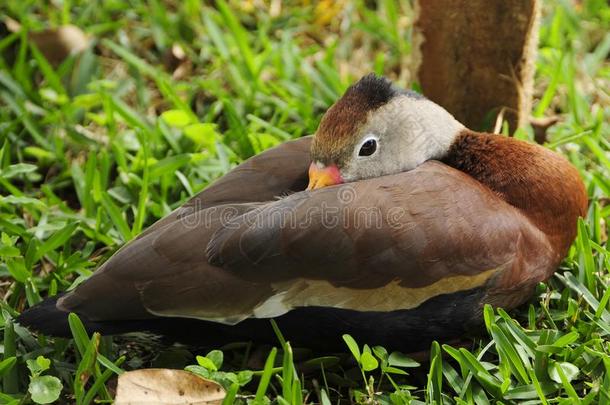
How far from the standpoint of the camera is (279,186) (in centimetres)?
302

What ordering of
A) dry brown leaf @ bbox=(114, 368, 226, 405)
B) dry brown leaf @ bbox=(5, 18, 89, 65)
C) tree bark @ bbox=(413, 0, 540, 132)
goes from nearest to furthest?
dry brown leaf @ bbox=(114, 368, 226, 405)
tree bark @ bbox=(413, 0, 540, 132)
dry brown leaf @ bbox=(5, 18, 89, 65)

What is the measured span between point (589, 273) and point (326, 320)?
99 cm

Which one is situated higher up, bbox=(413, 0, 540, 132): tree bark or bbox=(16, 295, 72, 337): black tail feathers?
bbox=(413, 0, 540, 132): tree bark

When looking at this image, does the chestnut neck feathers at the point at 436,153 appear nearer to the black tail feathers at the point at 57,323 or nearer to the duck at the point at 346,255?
the duck at the point at 346,255

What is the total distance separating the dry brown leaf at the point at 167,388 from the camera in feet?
8.41

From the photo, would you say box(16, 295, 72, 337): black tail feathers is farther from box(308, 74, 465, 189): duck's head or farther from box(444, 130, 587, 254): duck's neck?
box(444, 130, 587, 254): duck's neck

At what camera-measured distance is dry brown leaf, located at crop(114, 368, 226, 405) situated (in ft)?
8.41

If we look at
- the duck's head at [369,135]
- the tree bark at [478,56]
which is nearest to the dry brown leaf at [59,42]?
the tree bark at [478,56]

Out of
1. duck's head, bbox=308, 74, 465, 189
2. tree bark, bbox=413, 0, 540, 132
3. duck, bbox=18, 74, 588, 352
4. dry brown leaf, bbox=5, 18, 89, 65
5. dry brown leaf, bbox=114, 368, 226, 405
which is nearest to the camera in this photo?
dry brown leaf, bbox=114, 368, 226, 405

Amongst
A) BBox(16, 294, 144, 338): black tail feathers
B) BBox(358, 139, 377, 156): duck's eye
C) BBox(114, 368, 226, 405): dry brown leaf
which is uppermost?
BBox(358, 139, 377, 156): duck's eye

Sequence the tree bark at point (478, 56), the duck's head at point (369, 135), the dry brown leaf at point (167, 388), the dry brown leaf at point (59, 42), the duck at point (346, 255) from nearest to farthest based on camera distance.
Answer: the dry brown leaf at point (167, 388) < the duck at point (346, 255) < the duck's head at point (369, 135) < the tree bark at point (478, 56) < the dry brown leaf at point (59, 42)

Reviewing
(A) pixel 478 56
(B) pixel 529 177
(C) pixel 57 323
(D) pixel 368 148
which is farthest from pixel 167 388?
(A) pixel 478 56

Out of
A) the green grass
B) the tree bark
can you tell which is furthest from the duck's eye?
the tree bark

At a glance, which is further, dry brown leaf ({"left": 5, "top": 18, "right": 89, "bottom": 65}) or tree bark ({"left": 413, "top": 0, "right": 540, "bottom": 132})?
dry brown leaf ({"left": 5, "top": 18, "right": 89, "bottom": 65})
